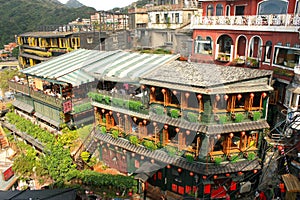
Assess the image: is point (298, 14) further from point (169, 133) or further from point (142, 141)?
point (142, 141)

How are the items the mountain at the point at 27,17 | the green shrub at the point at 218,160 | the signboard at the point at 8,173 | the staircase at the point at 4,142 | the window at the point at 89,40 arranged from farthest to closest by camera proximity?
1. the mountain at the point at 27,17
2. the window at the point at 89,40
3. the staircase at the point at 4,142
4. the signboard at the point at 8,173
5. the green shrub at the point at 218,160

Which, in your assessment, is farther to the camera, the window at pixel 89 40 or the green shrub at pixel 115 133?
the window at pixel 89 40

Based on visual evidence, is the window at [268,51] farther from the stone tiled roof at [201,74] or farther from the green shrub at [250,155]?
the green shrub at [250,155]

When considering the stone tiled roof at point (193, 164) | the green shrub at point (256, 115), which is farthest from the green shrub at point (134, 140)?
the green shrub at point (256, 115)

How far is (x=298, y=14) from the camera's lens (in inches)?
834

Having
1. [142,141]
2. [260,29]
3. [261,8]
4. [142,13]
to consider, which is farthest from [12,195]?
[142,13]

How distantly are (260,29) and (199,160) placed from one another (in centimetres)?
1406

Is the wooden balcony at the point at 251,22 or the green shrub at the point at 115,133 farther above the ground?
the wooden balcony at the point at 251,22

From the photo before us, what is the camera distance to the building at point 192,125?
710 inches

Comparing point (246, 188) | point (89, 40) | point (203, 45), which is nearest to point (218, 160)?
point (246, 188)

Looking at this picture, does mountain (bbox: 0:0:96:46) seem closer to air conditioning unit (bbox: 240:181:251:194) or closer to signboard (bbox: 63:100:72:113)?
signboard (bbox: 63:100:72:113)

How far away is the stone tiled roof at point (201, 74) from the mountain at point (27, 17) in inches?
3798

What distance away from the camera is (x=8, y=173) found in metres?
26.8

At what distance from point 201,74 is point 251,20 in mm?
10530
